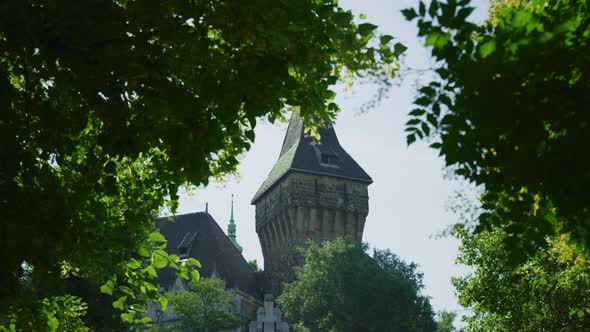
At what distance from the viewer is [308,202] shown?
6325 centimetres

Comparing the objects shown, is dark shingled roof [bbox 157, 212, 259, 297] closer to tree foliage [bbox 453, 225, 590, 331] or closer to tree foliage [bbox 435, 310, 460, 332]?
tree foliage [bbox 435, 310, 460, 332]

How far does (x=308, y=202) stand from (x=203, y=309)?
13.8 m

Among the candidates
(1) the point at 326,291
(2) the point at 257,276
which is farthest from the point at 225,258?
(1) the point at 326,291

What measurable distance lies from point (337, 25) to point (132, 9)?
1.82 metres

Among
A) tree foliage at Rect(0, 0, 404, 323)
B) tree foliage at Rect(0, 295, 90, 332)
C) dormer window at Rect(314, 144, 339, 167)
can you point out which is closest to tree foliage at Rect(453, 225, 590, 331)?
tree foliage at Rect(0, 295, 90, 332)

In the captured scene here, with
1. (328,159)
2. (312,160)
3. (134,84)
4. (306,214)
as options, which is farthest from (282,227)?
(134,84)

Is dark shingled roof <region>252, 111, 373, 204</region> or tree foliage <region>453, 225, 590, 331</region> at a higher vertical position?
dark shingled roof <region>252, 111, 373, 204</region>

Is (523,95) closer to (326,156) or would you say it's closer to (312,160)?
(312,160)

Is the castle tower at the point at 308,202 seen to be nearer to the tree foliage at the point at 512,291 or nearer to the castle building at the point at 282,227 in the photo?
the castle building at the point at 282,227

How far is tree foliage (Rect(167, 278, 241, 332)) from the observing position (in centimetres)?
5172

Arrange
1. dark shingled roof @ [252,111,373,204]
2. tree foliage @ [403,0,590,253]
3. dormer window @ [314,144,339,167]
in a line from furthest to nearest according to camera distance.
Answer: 1. dormer window @ [314,144,339,167]
2. dark shingled roof @ [252,111,373,204]
3. tree foliage @ [403,0,590,253]

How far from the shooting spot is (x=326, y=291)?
5494cm

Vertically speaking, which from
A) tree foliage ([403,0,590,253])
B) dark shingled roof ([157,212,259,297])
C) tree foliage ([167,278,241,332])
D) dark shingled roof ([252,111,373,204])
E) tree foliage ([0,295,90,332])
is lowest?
tree foliage ([0,295,90,332])

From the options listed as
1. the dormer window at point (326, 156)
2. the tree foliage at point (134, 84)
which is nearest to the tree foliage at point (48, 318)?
the tree foliage at point (134, 84)
